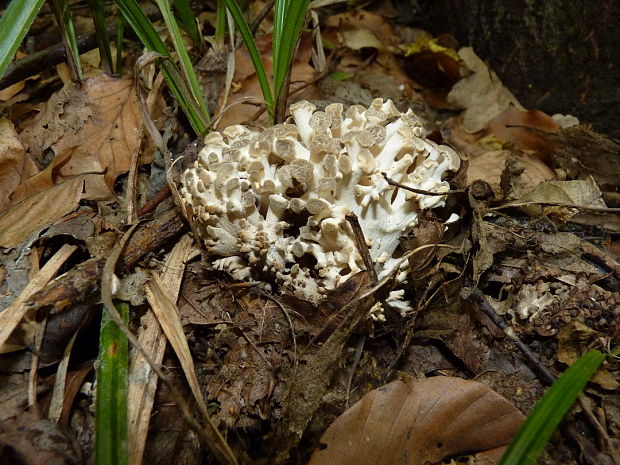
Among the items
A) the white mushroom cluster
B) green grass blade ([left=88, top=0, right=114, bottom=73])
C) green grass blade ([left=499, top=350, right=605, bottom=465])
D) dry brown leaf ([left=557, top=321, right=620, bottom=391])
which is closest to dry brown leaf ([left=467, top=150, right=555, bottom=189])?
the white mushroom cluster

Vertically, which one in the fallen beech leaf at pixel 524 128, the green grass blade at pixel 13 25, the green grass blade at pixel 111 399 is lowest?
the fallen beech leaf at pixel 524 128

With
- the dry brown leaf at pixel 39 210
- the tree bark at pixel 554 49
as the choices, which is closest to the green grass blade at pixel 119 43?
the dry brown leaf at pixel 39 210

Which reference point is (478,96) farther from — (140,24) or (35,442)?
(35,442)

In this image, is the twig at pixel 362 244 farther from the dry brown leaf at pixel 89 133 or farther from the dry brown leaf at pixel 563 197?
the dry brown leaf at pixel 89 133

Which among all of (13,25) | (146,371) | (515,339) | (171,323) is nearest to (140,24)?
(13,25)

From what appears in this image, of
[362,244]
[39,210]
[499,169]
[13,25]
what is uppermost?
[13,25]

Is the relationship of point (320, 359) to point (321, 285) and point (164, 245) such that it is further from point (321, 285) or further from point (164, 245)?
point (164, 245)

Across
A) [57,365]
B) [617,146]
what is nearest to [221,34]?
[57,365]
